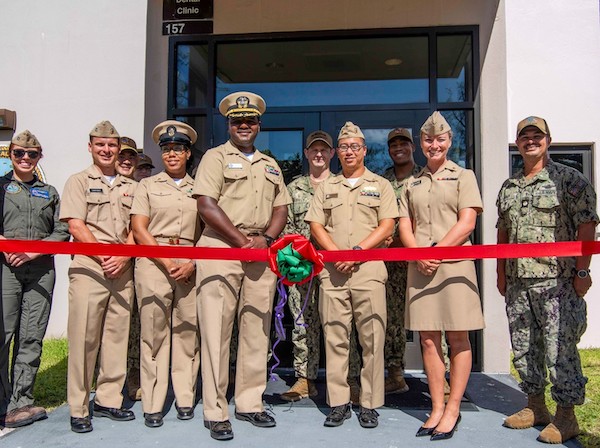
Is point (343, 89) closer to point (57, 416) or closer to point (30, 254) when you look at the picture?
point (30, 254)

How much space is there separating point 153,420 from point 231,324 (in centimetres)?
81

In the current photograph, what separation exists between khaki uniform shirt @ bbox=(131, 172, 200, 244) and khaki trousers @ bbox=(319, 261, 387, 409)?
1016mm

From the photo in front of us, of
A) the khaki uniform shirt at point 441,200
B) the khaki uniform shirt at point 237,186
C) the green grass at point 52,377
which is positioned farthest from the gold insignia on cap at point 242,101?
the green grass at point 52,377

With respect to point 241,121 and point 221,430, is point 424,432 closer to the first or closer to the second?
point 221,430

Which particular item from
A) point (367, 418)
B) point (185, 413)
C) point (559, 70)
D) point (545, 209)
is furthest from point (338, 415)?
point (559, 70)

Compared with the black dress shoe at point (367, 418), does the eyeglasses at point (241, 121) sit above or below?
above

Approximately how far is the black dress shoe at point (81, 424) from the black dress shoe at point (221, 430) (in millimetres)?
784

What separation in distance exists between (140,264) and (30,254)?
73cm

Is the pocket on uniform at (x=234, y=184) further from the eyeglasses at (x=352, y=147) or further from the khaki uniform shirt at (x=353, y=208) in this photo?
the eyeglasses at (x=352, y=147)

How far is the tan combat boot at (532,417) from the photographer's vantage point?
355 cm

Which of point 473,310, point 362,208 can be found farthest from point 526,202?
point 362,208

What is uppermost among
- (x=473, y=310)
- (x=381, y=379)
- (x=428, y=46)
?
(x=428, y=46)

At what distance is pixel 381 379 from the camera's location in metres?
3.61

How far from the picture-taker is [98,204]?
12.3 feet
